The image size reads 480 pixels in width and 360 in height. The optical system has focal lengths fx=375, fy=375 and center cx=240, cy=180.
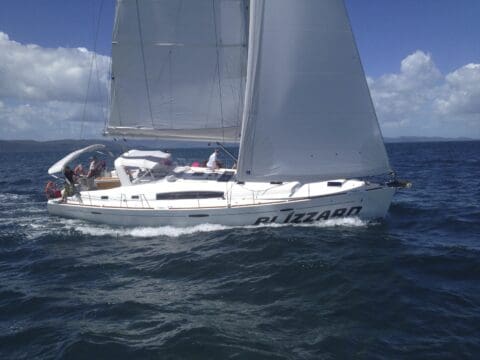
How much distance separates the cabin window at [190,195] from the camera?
1516cm

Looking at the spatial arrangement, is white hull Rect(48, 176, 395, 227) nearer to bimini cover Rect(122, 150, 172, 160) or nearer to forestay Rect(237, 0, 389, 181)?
forestay Rect(237, 0, 389, 181)

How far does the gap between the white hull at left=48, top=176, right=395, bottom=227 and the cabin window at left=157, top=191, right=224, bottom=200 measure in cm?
22

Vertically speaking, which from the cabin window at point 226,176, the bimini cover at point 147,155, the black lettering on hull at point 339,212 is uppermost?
the bimini cover at point 147,155

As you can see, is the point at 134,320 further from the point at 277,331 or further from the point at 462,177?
the point at 462,177

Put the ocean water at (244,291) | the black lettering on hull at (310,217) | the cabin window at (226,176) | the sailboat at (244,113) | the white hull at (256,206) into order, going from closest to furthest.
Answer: the ocean water at (244,291), the sailboat at (244,113), the white hull at (256,206), the black lettering on hull at (310,217), the cabin window at (226,176)

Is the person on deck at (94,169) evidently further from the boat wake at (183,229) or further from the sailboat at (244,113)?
the boat wake at (183,229)

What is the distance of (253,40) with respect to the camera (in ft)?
42.6

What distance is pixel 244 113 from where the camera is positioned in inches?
528

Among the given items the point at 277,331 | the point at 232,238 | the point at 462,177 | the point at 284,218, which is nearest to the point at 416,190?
the point at 462,177

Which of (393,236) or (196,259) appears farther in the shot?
(393,236)

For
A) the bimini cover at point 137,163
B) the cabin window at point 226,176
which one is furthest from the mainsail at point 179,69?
the cabin window at point 226,176

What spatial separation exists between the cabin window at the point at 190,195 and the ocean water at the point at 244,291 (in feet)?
4.53

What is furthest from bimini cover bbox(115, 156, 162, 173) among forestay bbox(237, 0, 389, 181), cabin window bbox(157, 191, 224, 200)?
forestay bbox(237, 0, 389, 181)

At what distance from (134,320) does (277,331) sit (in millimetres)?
3068
